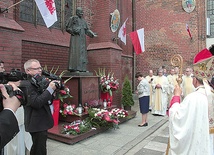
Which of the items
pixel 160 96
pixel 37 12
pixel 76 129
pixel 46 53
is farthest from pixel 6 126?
pixel 160 96

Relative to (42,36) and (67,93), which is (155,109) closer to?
(67,93)

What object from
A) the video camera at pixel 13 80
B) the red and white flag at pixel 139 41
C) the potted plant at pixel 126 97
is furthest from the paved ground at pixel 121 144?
the red and white flag at pixel 139 41

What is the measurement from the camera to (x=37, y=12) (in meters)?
7.29

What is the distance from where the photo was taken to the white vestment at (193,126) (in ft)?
7.23

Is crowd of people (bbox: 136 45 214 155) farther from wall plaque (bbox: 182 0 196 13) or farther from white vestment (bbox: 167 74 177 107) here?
wall plaque (bbox: 182 0 196 13)

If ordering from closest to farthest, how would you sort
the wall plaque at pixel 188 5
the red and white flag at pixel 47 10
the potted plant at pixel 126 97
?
1. the red and white flag at pixel 47 10
2. the potted plant at pixel 126 97
3. the wall plaque at pixel 188 5

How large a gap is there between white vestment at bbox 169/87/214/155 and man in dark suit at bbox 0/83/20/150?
1730mm

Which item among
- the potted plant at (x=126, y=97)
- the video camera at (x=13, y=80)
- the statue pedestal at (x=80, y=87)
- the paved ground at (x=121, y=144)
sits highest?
the video camera at (x=13, y=80)

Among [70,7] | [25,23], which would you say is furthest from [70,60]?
[70,7]

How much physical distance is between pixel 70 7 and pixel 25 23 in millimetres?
2379

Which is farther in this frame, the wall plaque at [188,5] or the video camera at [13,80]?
the wall plaque at [188,5]

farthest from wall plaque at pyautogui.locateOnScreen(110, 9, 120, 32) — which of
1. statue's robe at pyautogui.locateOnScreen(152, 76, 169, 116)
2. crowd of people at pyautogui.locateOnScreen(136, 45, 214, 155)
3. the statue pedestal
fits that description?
crowd of people at pyautogui.locateOnScreen(136, 45, 214, 155)

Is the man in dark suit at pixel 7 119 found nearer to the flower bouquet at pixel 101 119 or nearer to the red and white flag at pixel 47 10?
the flower bouquet at pixel 101 119

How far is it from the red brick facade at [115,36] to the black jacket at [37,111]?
2.05 metres
